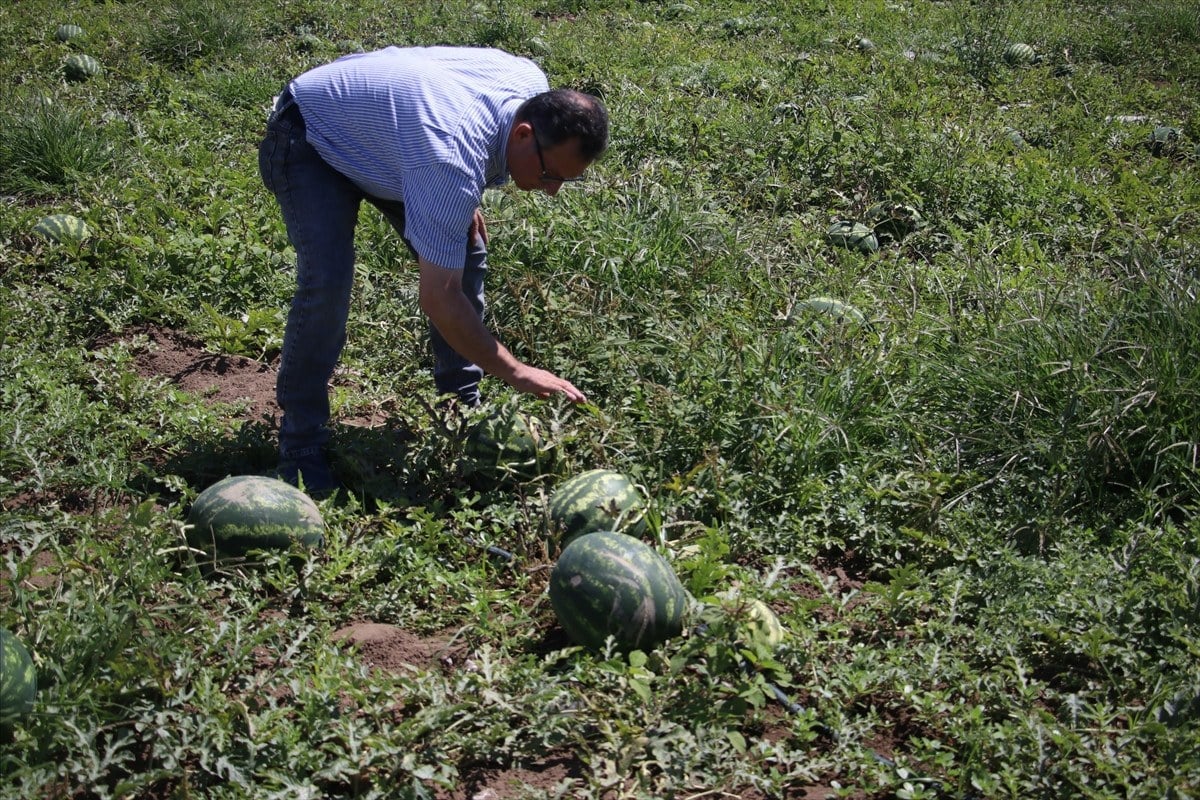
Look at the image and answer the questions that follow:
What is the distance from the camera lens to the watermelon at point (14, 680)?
2.83m

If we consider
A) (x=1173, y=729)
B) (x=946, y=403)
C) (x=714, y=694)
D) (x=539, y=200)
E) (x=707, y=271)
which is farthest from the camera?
(x=539, y=200)

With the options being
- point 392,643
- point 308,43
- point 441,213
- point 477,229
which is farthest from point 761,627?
point 308,43

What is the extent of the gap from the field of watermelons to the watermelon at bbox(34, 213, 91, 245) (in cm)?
3

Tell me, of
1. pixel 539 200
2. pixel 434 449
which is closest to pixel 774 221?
pixel 539 200

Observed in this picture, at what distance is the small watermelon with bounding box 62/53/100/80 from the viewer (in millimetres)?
8344

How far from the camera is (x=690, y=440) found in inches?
177

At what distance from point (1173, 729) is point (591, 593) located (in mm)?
1710

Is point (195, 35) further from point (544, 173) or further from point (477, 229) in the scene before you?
point (544, 173)

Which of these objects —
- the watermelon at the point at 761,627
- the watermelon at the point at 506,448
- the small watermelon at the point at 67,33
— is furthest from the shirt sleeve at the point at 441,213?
the small watermelon at the point at 67,33

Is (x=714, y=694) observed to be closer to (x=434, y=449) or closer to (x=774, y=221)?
(x=434, y=449)

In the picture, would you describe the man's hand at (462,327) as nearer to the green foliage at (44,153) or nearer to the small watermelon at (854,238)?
the small watermelon at (854,238)

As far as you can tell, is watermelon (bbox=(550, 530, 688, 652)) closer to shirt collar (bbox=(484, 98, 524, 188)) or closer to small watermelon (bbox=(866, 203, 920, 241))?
shirt collar (bbox=(484, 98, 524, 188))

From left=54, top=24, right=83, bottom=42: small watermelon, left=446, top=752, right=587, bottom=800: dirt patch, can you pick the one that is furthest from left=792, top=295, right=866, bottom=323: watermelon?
left=54, top=24, right=83, bottom=42: small watermelon

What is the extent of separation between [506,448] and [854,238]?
9.85 feet
